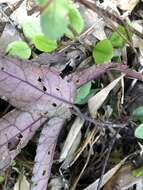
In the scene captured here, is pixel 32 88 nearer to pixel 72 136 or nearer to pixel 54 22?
pixel 72 136

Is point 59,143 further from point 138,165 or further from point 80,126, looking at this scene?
point 138,165

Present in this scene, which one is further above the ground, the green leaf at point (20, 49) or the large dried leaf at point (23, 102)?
the green leaf at point (20, 49)

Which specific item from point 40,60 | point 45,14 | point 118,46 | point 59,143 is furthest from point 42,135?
point 45,14

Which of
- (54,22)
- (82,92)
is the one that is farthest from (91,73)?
(54,22)

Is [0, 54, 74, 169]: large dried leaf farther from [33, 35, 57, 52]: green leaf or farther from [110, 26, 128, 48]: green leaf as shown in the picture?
[110, 26, 128, 48]: green leaf

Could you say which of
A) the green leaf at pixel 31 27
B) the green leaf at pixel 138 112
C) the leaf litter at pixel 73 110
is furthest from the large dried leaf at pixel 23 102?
the green leaf at pixel 138 112

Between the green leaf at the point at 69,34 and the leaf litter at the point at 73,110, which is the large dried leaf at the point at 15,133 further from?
the green leaf at the point at 69,34

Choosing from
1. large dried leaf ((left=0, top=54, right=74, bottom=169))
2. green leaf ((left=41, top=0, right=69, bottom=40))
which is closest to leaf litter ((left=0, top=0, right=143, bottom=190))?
large dried leaf ((left=0, top=54, right=74, bottom=169))
